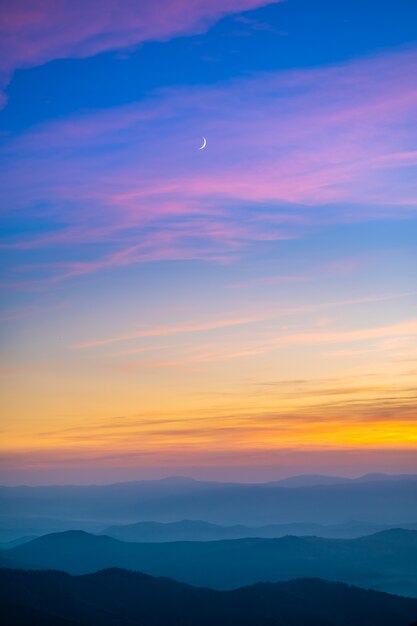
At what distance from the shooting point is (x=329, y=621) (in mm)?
191875

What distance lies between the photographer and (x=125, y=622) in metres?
176

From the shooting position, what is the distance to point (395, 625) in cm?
19525

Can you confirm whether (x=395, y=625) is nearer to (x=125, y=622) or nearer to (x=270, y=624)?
(x=270, y=624)

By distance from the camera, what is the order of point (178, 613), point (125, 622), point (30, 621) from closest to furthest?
point (30, 621) < point (125, 622) < point (178, 613)

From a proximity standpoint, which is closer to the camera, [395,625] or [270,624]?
[270,624]

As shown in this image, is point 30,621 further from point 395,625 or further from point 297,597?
point 395,625

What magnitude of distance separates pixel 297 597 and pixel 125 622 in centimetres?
4639

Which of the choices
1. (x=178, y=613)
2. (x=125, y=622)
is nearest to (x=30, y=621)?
(x=125, y=622)

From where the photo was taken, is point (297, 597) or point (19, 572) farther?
point (297, 597)

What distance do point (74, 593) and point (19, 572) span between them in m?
13.4

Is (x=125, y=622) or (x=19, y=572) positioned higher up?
(x=19, y=572)

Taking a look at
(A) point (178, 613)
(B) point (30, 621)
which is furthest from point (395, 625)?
(B) point (30, 621)

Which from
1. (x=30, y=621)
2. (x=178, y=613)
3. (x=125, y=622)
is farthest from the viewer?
(x=178, y=613)

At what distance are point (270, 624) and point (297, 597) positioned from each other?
20165mm
